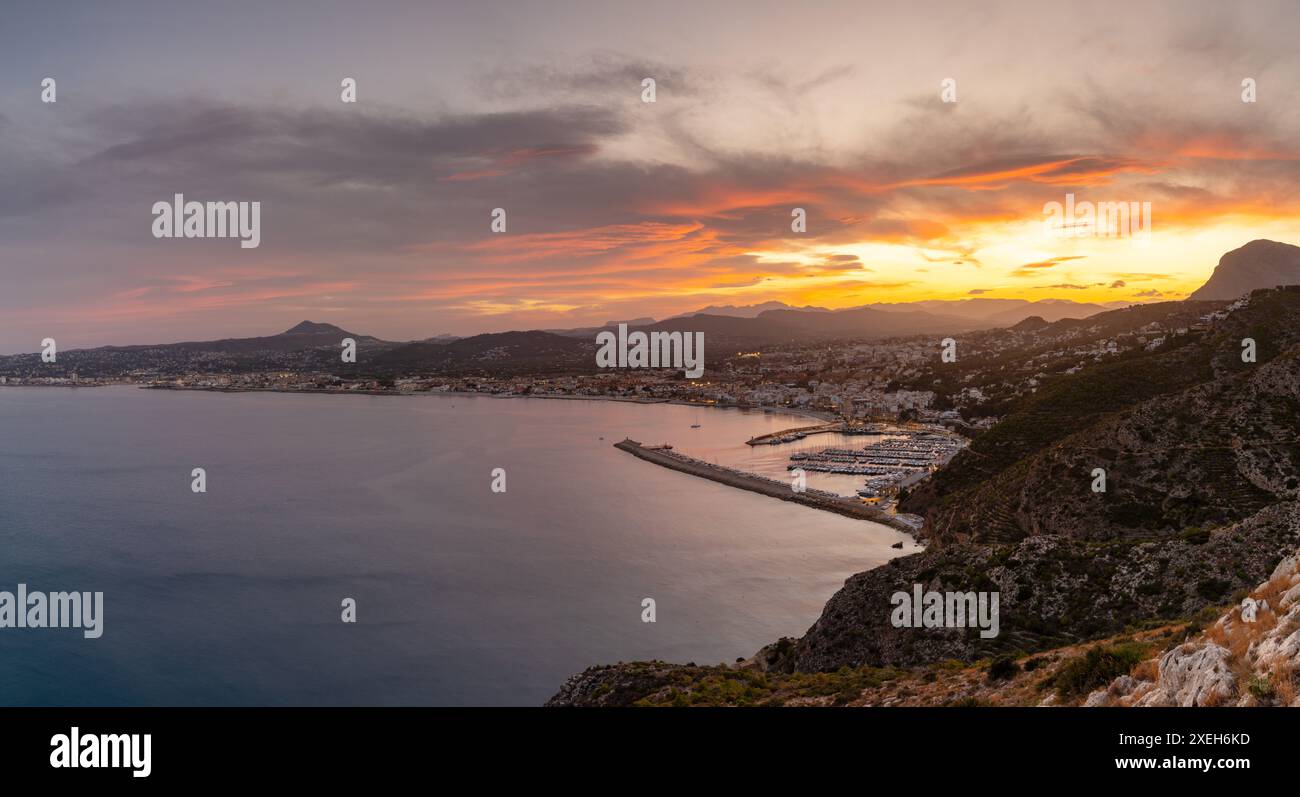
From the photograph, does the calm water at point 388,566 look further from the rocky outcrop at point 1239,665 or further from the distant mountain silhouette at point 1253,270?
the distant mountain silhouette at point 1253,270

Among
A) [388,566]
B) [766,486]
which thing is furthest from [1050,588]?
[766,486]

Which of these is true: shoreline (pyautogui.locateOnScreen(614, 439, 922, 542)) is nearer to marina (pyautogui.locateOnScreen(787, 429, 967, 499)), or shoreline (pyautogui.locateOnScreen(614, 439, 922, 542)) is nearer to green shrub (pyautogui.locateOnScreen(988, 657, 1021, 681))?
marina (pyautogui.locateOnScreen(787, 429, 967, 499))

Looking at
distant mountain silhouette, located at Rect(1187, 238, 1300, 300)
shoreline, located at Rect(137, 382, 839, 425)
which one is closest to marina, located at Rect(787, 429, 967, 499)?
shoreline, located at Rect(137, 382, 839, 425)

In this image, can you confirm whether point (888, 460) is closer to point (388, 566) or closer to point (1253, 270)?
point (388, 566)

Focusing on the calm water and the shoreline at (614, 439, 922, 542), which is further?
the shoreline at (614, 439, 922, 542)

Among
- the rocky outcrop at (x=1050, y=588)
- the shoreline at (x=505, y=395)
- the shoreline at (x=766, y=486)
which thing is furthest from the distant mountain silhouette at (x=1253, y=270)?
the rocky outcrop at (x=1050, y=588)
